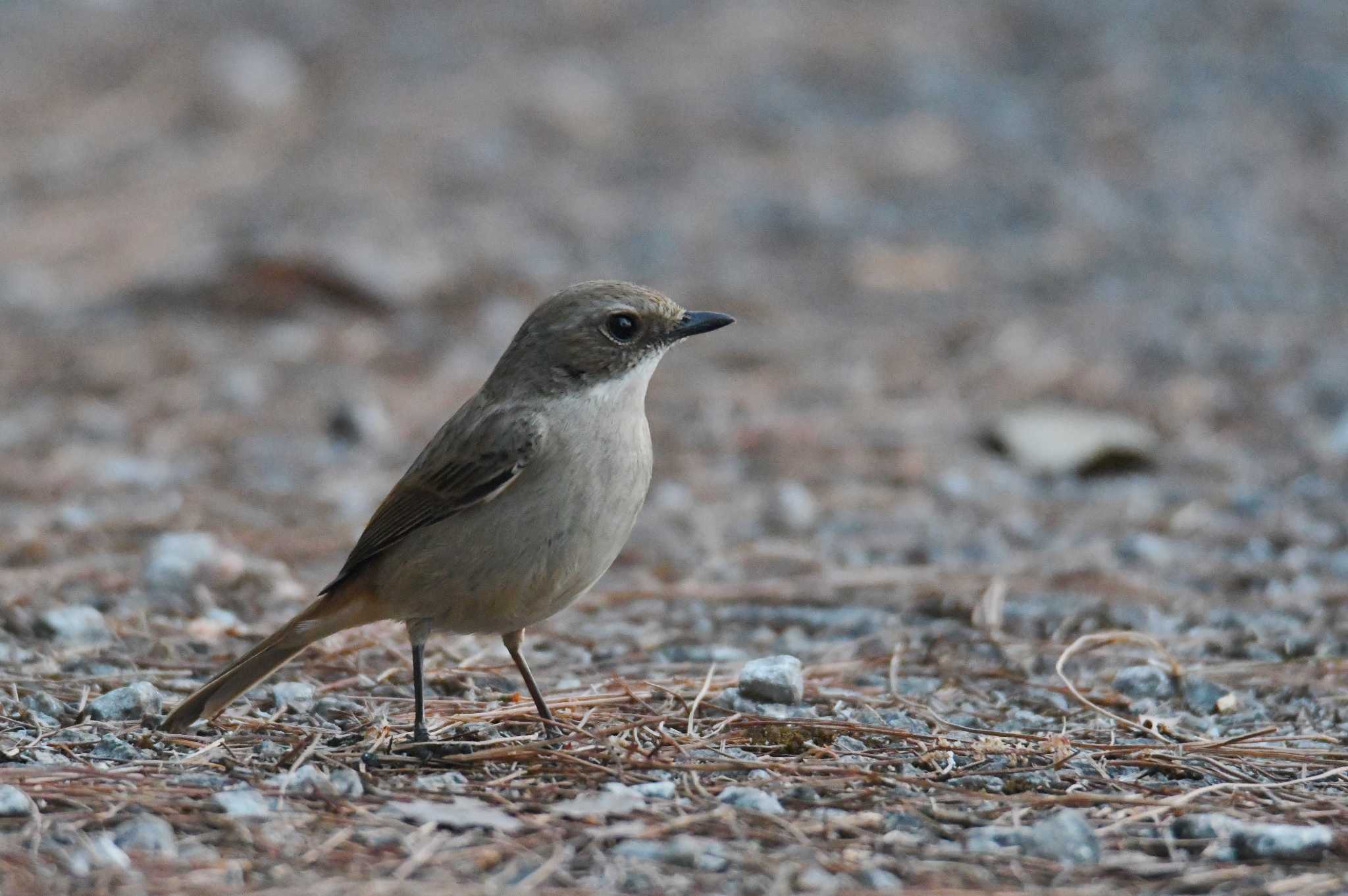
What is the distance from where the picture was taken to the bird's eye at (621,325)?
16.9ft

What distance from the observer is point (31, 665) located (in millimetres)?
5363

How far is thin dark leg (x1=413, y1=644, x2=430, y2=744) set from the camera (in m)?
4.55

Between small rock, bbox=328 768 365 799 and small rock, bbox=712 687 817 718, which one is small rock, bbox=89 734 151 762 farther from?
small rock, bbox=712 687 817 718

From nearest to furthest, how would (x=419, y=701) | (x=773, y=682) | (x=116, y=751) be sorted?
(x=116, y=751)
(x=419, y=701)
(x=773, y=682)

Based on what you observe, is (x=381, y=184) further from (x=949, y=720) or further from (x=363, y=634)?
(x=949, y=720)

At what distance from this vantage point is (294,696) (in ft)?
16.9

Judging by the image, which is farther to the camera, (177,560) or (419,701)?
(177,560)

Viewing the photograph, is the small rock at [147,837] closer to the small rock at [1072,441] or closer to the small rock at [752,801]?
the small rock at [752,801]

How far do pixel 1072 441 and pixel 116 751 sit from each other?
5.70m

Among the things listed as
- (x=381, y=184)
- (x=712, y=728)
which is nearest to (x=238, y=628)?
(x=712, y=728)

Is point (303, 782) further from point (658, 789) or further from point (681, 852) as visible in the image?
point (681, 852)

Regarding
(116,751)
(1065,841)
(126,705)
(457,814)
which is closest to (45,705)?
(126,705)

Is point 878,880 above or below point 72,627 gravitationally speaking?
below

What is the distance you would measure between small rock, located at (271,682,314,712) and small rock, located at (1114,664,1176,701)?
2572 millimetres
